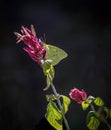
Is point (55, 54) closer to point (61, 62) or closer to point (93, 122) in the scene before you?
point (93, 122)

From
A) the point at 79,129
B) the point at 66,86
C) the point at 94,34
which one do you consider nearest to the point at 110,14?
the point at 94,34

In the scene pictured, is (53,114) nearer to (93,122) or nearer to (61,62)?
(93,122)

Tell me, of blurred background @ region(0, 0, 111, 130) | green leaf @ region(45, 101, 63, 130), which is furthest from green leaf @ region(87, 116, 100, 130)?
blurred background @ region(0, 0, 111, 130)

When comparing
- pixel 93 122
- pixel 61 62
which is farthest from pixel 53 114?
pixel 61 62

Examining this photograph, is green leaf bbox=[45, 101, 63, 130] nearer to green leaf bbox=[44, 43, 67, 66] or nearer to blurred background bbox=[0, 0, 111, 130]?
green leaf bbox=[44, 43, 67, 66]

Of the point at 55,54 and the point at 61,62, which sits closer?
the point at 55,54

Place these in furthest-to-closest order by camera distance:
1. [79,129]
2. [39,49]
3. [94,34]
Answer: [94,34] → [79,129] → [39,49]

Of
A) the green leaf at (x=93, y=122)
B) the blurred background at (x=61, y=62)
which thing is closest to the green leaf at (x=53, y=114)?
the green leaf at (x=93, y=122)

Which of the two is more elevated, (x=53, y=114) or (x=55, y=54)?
(x=55, y=54)

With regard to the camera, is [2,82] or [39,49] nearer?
[39,49]

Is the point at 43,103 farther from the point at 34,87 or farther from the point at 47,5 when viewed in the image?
the point at 47,5
